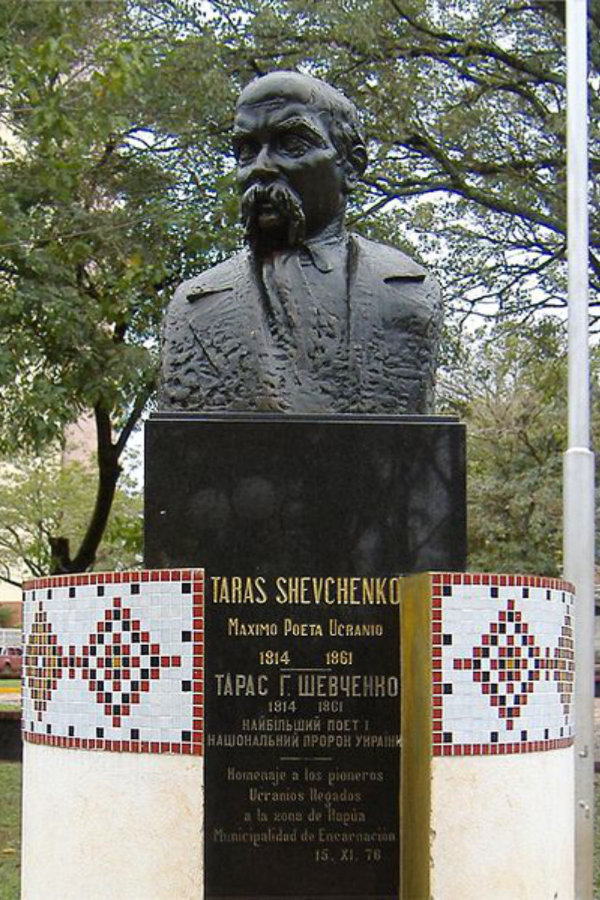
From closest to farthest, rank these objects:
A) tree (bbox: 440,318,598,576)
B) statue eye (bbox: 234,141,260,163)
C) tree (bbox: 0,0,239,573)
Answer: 1. statue eye (bbox: 234,141,260,163)
2. tree (bbox: 0,0,239,573)
3. tree (bbox: 440,318,598,576)

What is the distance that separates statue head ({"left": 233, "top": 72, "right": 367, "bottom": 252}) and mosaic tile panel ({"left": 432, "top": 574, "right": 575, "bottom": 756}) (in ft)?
6.68

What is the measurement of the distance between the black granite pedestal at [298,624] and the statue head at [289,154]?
3.59 feet

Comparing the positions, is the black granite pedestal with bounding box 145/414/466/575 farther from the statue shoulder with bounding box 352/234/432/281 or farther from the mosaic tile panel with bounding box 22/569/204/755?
the statue shoulder with bounding box 352/234/432/281

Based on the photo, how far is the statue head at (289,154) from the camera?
671 cm

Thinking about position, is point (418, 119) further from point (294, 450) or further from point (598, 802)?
point (294, 450)

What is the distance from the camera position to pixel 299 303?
6.73m

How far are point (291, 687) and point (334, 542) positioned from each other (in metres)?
0.59

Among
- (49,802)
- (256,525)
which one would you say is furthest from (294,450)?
(49,802)

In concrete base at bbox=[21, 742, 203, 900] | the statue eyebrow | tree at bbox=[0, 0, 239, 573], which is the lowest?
concrete base at bbox=[21, 742, 203, 900]

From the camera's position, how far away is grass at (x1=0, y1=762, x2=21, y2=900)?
977cm

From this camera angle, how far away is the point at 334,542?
6094 millimetres

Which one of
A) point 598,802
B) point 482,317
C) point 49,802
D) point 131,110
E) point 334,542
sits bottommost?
point 598,802

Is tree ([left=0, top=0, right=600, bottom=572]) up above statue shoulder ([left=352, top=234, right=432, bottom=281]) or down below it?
above

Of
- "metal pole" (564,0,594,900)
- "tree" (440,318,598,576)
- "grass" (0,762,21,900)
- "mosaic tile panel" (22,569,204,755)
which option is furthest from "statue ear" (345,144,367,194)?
"tree" (440,318,598,576)
